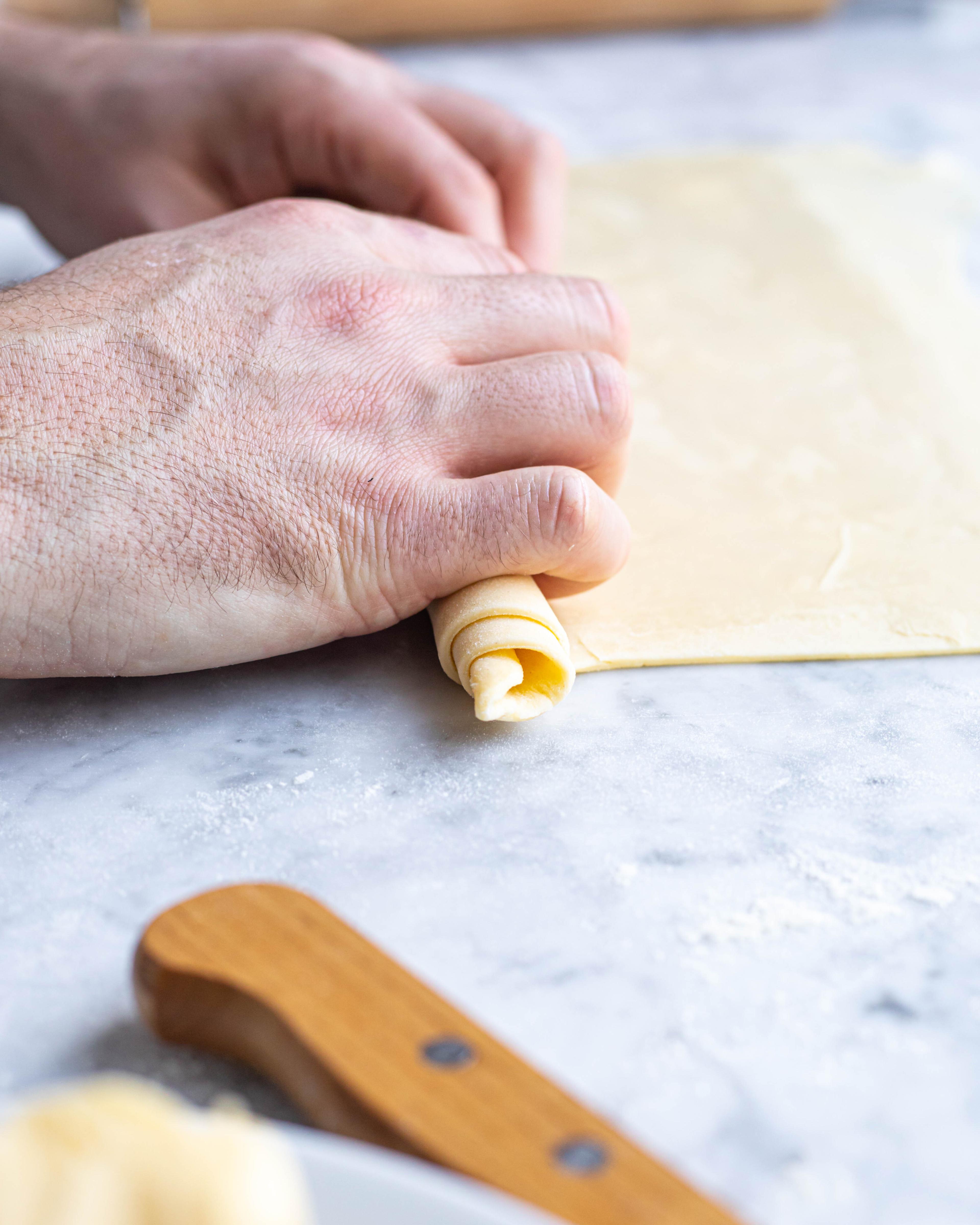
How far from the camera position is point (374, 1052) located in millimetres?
423

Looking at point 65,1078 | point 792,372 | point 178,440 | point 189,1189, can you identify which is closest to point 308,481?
point 178,440

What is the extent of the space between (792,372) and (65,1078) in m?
0.94

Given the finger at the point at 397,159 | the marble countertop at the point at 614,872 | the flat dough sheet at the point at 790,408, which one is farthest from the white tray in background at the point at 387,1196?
the finger at the point at 397,159

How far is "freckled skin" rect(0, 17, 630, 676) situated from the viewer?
2.27 feet

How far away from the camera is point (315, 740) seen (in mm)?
703

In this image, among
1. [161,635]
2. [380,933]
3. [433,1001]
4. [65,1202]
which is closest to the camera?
[65,1202]

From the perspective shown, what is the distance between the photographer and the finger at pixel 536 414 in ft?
2.53

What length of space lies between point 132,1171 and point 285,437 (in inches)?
20.1

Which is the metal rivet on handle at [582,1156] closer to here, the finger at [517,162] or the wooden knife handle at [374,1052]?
the wooden knife handle at [374,1052]

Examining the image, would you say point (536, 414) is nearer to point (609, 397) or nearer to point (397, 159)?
point (609, 397)

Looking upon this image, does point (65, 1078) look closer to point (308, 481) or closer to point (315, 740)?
point (315, 740)

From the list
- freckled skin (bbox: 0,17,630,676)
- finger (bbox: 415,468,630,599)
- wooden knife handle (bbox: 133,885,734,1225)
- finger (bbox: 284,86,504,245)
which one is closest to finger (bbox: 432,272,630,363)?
freckled skin (bbox: 0,17,630,676)

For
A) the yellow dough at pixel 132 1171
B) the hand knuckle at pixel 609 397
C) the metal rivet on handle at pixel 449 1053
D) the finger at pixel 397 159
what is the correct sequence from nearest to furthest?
the yellow dough at pixel 132 1171
the metal rivet on handle at pixel 449 1053
the hand knuckle at pixel 609 397
the finger at pixel 397 159

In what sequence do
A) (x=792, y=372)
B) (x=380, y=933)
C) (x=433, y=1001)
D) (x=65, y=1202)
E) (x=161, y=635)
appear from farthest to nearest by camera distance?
(x=792, y=372), (x=161, y=635), (x=380, y=933), (x=433, y=1001), (x=65, y=1202)
